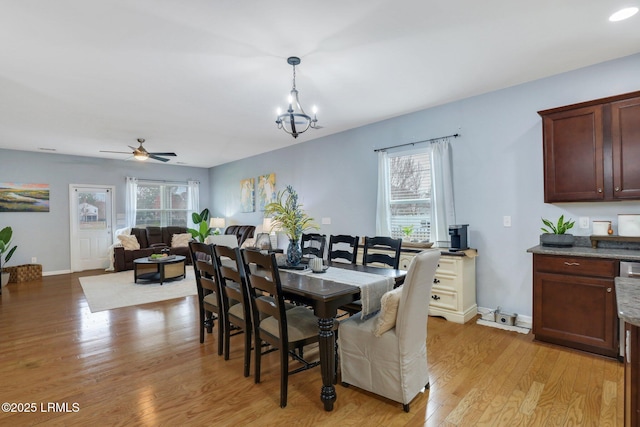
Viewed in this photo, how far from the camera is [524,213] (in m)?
3.49

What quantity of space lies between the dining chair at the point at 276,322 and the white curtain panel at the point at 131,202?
22.8 feet

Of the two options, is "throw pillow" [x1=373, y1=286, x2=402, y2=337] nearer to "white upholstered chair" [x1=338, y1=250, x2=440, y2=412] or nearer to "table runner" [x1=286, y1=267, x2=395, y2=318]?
"white upholstered chair" [x1=338, y1=250, x2=440, y2=412]

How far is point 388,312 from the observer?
2002mm

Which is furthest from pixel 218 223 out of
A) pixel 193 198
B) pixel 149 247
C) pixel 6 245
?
pixel 6 245

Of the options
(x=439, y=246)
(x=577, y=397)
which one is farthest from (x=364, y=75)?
(x=577, y=397)

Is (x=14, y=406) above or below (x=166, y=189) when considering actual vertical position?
below

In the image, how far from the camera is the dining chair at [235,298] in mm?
2350

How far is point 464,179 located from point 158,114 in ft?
13.5

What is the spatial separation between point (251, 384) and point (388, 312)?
1177mm

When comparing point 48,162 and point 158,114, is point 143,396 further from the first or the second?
point 48,162

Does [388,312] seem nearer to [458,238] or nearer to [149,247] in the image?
[458,238]

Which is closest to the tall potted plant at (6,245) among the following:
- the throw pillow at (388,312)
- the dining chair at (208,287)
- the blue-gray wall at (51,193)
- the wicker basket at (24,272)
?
the wicker basket at (24,272)

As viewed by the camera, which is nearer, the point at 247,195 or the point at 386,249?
the point at 386,249

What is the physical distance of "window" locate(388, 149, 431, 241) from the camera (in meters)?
4.36
